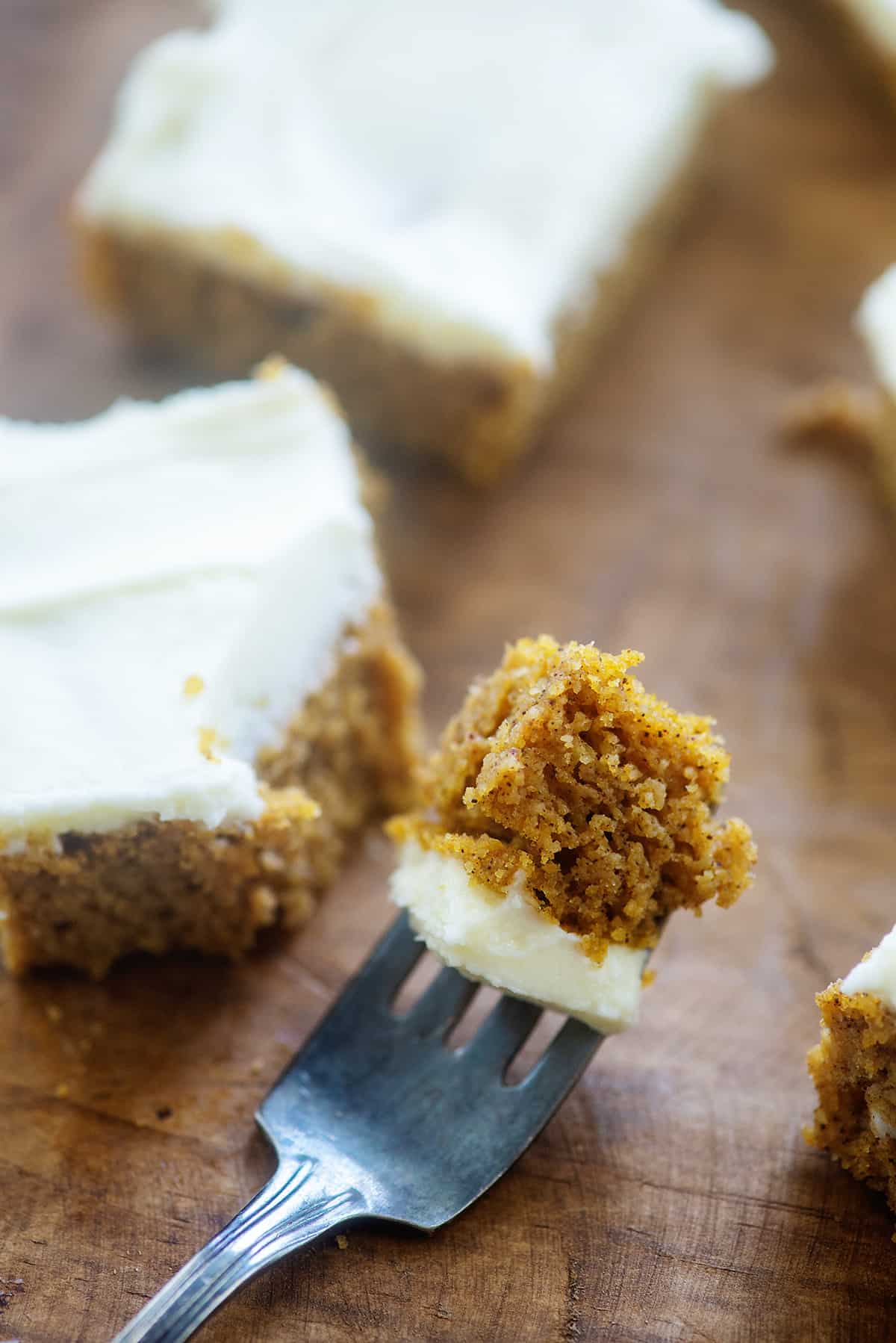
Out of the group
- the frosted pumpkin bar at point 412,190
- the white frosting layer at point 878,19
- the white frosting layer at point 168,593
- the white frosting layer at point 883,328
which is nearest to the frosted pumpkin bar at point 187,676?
the white frosting layer at point 168,593

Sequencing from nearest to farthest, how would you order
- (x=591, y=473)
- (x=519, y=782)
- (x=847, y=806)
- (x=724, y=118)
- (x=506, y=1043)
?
1. (x=519, y=782)
2. (x=506, y=1043)
3. (x=847, y=806)
4. (x=591, y=473)
5. (x=724, y=118)

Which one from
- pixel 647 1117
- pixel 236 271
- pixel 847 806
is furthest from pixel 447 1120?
pixel 236 271

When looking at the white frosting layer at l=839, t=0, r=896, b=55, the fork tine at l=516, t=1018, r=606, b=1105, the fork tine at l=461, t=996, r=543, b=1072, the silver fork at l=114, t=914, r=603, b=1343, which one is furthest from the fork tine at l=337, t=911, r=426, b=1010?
the white frosting layer at l=839, t=0, r=896, b=55

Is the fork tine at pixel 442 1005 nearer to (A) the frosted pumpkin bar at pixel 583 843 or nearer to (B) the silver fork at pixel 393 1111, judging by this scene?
(B) the silver fork at pixel 393 1111

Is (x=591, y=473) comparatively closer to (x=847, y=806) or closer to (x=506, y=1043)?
(x=847, y=806)

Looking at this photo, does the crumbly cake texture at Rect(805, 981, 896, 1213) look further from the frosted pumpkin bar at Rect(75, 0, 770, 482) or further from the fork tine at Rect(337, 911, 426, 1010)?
the frosted pumpkin bar at Rect(75, 0, 770, 482)

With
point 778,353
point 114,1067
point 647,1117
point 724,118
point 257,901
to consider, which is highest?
point 724,118
